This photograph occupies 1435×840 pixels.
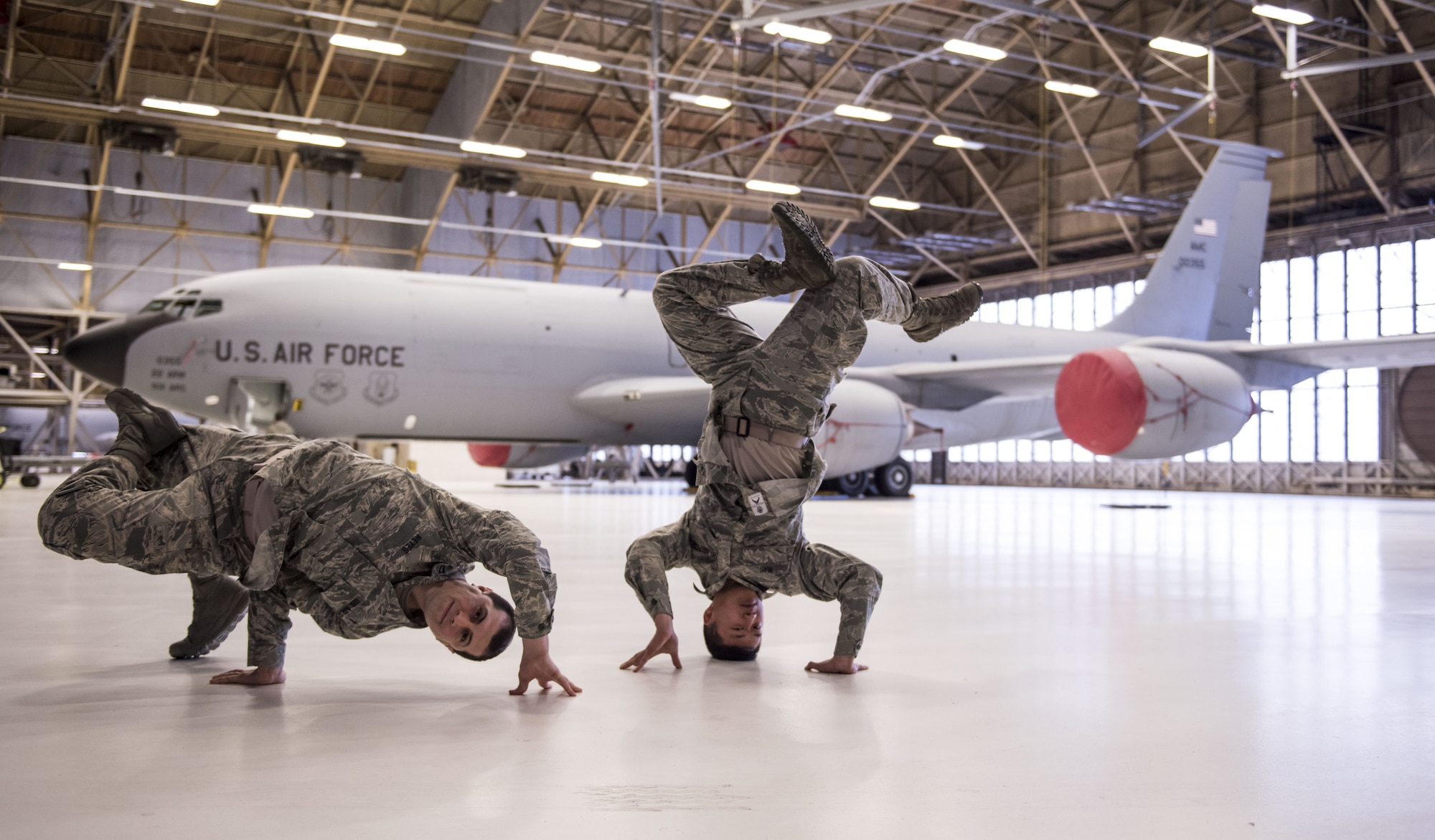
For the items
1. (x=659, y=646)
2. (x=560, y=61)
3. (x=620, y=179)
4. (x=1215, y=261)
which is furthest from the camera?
(x=620, y=179)

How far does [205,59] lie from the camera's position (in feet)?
68.4

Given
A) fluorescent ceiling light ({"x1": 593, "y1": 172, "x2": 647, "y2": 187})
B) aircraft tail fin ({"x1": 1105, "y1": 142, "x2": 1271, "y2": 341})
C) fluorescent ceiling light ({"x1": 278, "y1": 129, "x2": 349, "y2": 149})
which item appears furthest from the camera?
fluorescent ceiling light ({"x1": 593, "y1": 172, "x2": 647, "y2": 187})

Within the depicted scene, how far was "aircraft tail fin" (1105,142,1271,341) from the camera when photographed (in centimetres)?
1516

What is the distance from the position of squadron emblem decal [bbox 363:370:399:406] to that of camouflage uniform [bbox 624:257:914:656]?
28.2 feet

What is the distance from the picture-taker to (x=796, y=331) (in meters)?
2.85

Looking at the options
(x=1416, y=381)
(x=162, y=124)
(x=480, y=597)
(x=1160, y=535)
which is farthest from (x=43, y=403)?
(x=1416, y=381)

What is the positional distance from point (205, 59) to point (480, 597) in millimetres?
22268

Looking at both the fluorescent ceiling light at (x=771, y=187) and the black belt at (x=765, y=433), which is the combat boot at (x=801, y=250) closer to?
the black belt at (x=765, y=433)

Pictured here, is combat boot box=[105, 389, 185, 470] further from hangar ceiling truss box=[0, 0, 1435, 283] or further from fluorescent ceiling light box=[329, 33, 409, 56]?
hangar ceiling truss box=[0, 0, 1435, 283]

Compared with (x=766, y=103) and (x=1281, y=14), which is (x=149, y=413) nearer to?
(x=1281, y=14)

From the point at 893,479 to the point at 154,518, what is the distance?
498 inches

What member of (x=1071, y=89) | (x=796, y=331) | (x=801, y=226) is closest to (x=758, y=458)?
(x=796, y=331)

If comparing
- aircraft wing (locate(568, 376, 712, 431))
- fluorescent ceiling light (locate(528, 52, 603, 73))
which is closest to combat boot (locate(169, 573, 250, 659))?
aircraft wing (locate(568, 376, 712, 431))

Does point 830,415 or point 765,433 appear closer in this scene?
point 765,433
